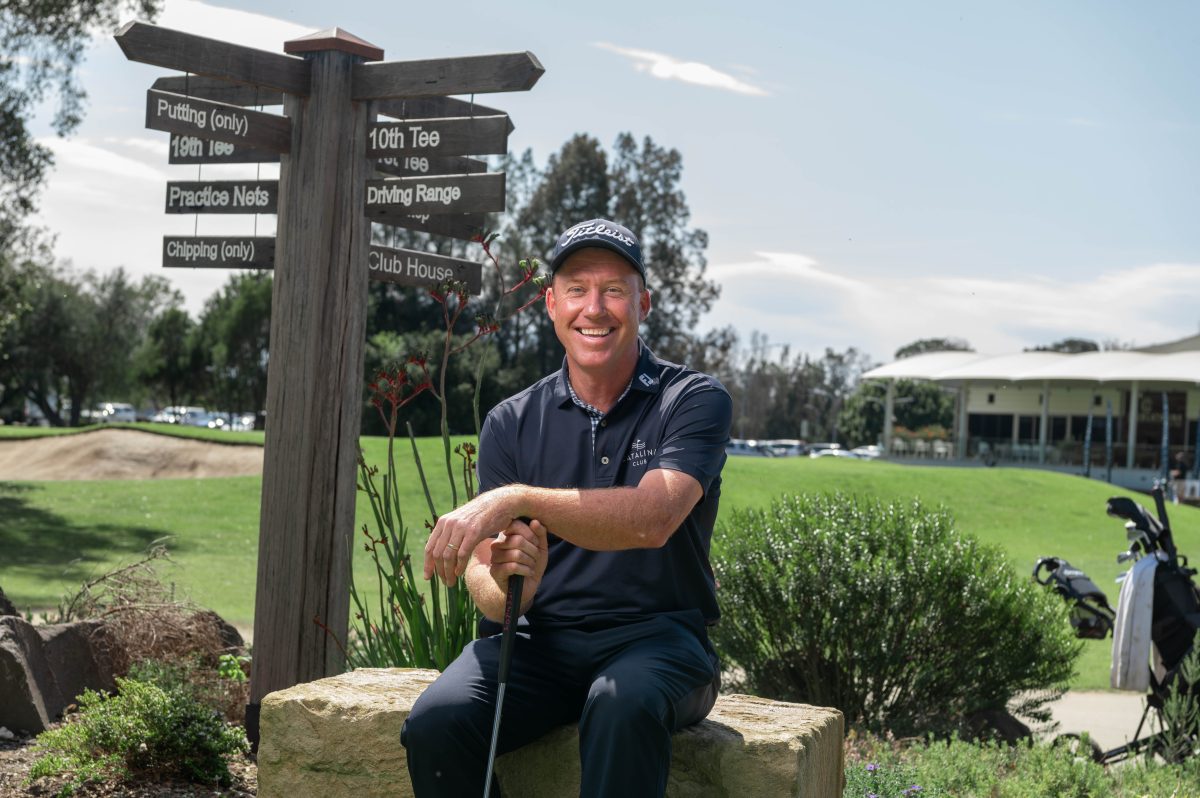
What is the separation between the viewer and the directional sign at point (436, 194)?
18.0ft

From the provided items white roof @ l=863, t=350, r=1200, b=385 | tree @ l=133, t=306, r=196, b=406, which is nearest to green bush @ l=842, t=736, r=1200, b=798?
white roof @ l=863, t=350, r=1200, b=385

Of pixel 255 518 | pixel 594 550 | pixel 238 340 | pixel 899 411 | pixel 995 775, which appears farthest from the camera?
pixel 899 411

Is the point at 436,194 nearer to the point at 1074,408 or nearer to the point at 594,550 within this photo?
the point at 594,550

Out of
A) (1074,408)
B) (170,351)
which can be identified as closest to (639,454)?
(1074,408)

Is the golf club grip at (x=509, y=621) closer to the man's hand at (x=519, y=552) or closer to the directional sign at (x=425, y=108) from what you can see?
the man's hand at (x=519, y=552)

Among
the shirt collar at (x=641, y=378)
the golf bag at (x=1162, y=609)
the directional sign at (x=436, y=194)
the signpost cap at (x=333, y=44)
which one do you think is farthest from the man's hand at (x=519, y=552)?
the golf bag at (x=1162, y=609)

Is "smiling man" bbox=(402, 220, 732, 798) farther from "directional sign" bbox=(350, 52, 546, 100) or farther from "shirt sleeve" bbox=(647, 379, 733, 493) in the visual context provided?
"directional sign" bbox=(350, 52, 546, 100)

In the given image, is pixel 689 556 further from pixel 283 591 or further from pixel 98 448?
pixel 98 448

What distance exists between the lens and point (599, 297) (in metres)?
3.41

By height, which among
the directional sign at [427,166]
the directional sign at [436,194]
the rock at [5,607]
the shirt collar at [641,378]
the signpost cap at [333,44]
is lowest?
the rock at [5,607]

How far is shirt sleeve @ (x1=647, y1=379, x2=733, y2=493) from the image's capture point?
10.3 ft

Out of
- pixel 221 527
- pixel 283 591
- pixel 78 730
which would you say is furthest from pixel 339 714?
pixel 221 527

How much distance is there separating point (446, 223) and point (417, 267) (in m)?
0.25

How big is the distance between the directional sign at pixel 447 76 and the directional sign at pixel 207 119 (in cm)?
45
